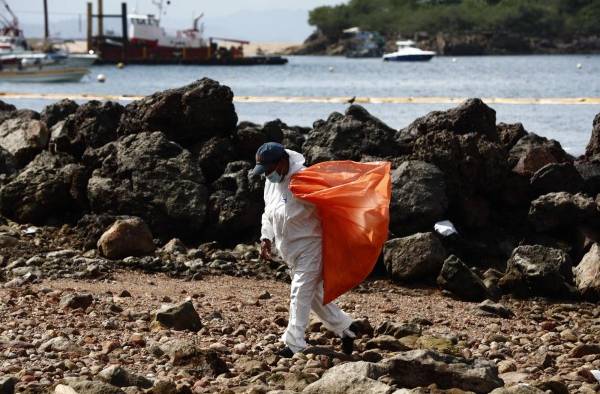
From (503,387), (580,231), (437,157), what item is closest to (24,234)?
(437,157)

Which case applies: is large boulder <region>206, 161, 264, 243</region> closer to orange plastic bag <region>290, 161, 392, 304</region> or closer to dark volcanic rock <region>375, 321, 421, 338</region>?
dark volcanic rock <region>375, 321, 421, 338</region>

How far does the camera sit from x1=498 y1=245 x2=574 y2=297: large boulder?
527 inches

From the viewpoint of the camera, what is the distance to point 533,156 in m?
17.2

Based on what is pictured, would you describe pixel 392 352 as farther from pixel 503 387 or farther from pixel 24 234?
pixel 24 234

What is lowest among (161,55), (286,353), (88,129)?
(161,55)

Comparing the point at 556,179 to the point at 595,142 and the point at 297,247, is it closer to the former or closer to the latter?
the point at 595,142

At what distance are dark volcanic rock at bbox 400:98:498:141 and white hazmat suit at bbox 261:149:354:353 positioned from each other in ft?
24.4

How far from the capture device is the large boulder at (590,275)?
1328 cm

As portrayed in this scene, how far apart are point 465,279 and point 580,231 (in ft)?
9.25

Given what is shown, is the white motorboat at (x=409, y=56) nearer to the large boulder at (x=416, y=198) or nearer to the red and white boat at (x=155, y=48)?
the red and white boat at (x=155, y=48)

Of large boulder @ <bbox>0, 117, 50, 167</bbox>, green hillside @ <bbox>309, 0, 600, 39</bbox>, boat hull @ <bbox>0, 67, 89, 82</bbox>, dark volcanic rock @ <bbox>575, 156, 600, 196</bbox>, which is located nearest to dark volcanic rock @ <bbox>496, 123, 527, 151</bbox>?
dark volcanic rock @ <bbox>575, 156, 600, 196</bbox>

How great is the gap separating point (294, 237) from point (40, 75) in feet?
197

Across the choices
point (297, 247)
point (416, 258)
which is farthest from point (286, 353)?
point (416, 258)

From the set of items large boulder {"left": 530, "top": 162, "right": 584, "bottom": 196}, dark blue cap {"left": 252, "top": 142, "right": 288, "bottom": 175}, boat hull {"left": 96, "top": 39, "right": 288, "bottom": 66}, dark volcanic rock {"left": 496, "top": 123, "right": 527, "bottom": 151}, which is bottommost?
boat hull {"left": 96, "top": 39, "right": 288, "bottom": 66}
